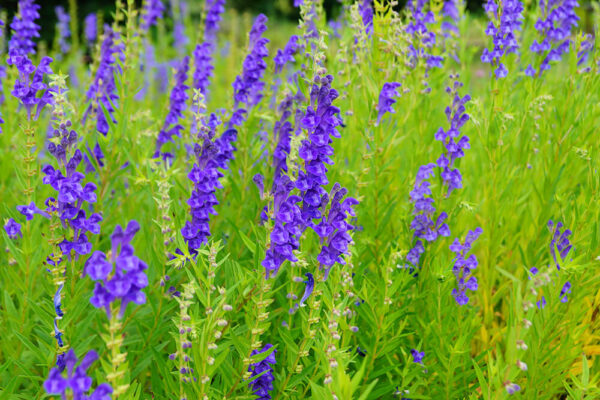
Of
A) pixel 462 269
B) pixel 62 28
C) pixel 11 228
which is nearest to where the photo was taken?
pixel 11 228

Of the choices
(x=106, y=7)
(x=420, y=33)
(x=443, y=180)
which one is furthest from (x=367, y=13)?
(x=106, y=7)

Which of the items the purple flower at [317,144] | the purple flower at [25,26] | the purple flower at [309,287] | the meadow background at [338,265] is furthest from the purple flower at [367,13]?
the purple flower at [25,26]

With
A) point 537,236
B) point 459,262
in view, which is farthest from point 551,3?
point 459,262

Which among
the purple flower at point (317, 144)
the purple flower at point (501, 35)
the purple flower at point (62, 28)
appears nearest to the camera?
the purple flower at point (317, 144)

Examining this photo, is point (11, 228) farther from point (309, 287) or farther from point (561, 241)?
point (561, 241)

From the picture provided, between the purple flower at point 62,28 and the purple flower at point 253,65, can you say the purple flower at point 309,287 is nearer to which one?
the purple flower at point 253,65

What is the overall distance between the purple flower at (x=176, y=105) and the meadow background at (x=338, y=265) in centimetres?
3

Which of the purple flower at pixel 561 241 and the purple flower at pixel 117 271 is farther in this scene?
the purple flower at pixel 561 241

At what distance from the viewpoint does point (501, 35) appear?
11.9ft

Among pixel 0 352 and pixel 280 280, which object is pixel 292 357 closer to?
pixel 280 280

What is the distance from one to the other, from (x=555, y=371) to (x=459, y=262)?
2.45 ft

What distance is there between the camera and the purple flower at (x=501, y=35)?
357 centimetres

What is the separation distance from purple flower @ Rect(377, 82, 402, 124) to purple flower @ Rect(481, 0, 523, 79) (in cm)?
72

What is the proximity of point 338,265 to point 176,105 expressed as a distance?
2.22 metres
